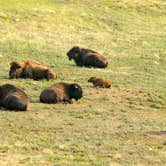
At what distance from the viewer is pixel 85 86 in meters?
26.8

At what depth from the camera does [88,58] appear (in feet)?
108

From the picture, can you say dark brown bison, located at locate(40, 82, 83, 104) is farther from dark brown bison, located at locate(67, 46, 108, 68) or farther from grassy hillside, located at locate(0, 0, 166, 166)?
dark brown bison, located at locate(67, 46, 108, 68)

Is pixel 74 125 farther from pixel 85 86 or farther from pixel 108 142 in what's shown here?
pixel 85 86

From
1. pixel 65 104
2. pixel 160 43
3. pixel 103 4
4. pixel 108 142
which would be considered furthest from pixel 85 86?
pixel 103 4

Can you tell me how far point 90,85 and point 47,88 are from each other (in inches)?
181

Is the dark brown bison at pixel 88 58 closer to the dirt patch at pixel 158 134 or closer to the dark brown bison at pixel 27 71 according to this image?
the dark brown bison at pixel 27 71

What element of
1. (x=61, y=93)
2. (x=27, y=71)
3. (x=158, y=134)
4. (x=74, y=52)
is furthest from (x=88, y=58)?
(x=158, y=134)

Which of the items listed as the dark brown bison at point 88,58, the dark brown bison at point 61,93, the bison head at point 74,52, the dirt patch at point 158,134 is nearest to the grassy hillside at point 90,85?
the dirt patch at point 158,134

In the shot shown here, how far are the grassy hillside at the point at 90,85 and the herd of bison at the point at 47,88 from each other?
0.42 meters

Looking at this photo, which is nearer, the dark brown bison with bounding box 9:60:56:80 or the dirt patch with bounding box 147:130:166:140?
the dirt patch with bounding box 147:130:166:140

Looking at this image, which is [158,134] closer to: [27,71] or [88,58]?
[27,71]

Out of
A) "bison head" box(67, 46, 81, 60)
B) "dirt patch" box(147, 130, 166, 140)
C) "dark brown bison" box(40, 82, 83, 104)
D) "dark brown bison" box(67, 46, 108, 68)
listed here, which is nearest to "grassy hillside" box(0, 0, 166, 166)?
"dirt patch" box(147, 130, 166, 140)

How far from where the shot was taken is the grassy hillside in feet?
53.2

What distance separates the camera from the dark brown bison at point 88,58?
3297cm
